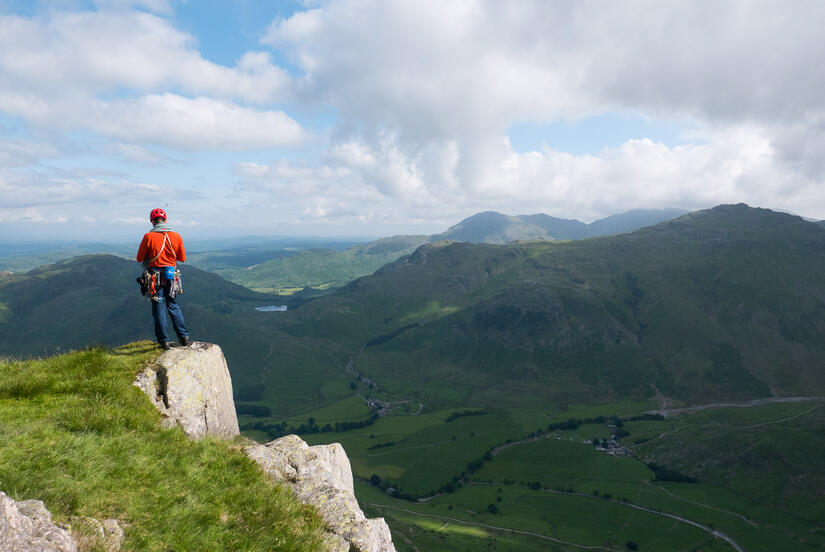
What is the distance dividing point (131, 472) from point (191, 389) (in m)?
8.76

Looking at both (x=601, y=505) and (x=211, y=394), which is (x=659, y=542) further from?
(x=211, y=394)

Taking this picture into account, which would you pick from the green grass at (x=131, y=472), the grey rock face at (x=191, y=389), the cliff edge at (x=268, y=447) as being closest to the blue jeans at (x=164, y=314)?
the grey rock face at (x=191, y=389)

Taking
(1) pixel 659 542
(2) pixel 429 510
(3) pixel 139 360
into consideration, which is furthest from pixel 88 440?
(1) pixel 659 542

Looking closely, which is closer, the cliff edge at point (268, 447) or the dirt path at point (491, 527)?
the cliff edge at point (268, 447)

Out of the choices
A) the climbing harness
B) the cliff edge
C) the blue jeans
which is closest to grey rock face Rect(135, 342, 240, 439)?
the cliff edge

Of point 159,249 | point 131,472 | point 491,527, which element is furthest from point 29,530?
point 491,527

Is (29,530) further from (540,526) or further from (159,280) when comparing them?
(540,526)

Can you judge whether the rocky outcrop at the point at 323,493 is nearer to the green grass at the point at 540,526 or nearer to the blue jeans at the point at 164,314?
the blue jeans at the point at 164,314

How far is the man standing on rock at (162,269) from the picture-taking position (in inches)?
829

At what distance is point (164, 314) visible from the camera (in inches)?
862

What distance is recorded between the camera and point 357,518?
46.4 feet

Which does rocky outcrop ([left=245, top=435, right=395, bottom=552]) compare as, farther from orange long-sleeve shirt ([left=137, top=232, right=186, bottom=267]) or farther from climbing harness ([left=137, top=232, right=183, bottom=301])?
orange long-sleeve shirt ([left=137, top=232, right=186, bottom=267])

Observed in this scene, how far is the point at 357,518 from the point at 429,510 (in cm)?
20554

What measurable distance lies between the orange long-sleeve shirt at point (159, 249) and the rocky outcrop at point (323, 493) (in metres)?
11.1
